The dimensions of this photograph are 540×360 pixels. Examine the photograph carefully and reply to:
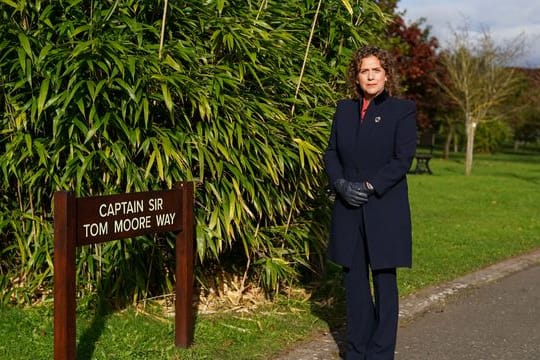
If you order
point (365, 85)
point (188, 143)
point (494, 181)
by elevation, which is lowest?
point (494, 181)

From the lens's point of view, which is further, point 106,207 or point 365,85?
point 365,85

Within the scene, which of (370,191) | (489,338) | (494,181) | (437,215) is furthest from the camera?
(494,181)

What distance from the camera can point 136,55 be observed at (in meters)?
4.78

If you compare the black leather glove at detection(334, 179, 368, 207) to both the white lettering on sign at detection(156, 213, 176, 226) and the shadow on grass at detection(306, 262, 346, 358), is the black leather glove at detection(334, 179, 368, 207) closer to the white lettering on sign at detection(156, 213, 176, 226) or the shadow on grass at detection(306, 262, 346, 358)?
the white lettering on sign at detection(156, 213, 176, 226)

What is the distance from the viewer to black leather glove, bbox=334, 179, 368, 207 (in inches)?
161

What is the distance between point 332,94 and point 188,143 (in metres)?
1.56

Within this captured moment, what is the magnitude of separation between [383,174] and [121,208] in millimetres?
1451

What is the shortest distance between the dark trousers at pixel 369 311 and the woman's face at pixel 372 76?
889 millimetres

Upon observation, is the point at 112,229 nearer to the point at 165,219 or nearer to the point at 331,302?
the point at 165,219

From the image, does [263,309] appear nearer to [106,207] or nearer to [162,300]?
[162,300]

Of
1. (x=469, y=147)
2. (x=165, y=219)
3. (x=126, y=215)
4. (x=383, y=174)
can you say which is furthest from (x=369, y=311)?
(x=469, y=147)

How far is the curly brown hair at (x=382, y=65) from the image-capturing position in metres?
4.26

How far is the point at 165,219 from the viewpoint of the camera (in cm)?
425

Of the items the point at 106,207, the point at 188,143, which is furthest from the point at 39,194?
the point at 106,207
